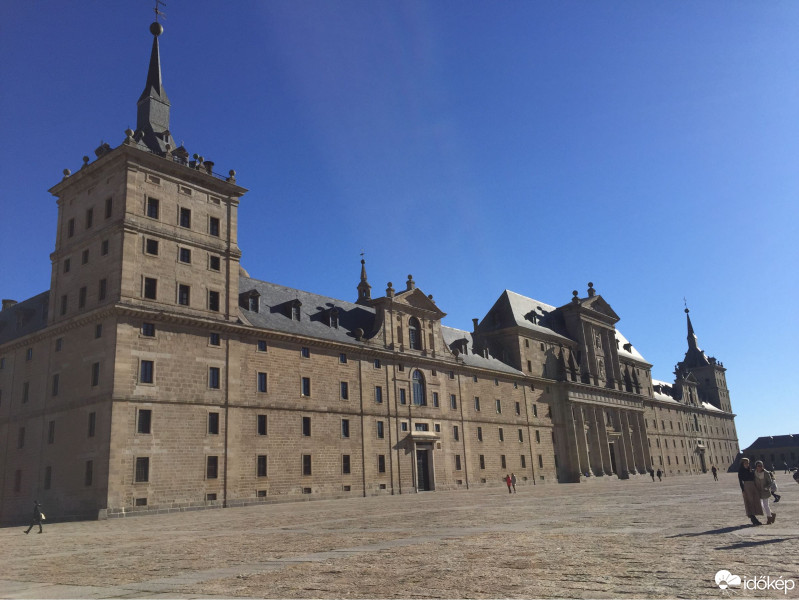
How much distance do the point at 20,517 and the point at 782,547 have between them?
42.8m

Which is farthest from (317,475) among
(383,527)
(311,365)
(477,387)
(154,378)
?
(383,527)

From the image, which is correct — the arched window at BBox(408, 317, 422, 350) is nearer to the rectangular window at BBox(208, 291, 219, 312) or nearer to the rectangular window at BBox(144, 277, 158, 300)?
the rectangular window at BBox(208, 291, 219, 312)

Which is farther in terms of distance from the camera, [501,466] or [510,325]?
[510,325]

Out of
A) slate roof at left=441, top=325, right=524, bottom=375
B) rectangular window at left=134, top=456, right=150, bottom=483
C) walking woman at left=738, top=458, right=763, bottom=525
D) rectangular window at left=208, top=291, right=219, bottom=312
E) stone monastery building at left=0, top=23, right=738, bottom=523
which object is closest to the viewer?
walking woman at left=738, top=458, right=763, bottom=525

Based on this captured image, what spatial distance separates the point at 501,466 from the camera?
62.9m

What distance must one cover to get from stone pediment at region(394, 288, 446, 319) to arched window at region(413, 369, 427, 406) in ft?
19.4

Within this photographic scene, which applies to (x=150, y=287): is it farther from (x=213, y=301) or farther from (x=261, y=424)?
(x=261, y=424)

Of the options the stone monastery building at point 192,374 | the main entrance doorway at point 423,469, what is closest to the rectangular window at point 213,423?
the stone monastery building at point 192,374

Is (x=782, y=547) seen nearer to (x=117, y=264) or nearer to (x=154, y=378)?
(x=154, y=378)

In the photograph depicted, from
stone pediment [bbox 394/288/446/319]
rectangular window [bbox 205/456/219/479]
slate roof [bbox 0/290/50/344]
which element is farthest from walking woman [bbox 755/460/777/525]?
slate roof [bbox 0/290/50/344]

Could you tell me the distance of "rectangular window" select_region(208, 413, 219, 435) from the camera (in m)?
39.2

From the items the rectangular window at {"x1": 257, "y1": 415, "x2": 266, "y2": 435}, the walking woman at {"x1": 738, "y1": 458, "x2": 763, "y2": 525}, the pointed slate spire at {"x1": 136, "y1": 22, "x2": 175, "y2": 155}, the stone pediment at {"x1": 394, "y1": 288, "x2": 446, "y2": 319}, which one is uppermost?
the pointed slate spire at {"x1": 136, "y1": 22, "x2": 175, "y2": 155}

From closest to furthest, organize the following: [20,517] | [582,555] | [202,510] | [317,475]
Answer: [582,555]
[202,510]
[20,517]
[317,475]

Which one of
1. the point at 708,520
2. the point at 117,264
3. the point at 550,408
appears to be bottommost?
the point at 708,520
